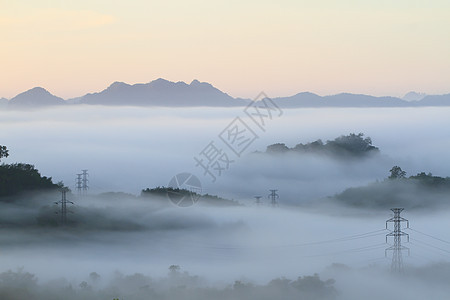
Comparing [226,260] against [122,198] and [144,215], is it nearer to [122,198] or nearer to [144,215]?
[144,215]

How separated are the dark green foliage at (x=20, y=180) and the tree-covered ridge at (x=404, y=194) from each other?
5658 centimetres

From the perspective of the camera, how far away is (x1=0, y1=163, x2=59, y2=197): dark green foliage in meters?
90.9

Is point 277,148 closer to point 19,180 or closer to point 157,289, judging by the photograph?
point 19,180

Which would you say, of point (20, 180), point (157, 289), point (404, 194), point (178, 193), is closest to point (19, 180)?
point (20, 180)

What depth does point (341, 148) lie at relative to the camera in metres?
192

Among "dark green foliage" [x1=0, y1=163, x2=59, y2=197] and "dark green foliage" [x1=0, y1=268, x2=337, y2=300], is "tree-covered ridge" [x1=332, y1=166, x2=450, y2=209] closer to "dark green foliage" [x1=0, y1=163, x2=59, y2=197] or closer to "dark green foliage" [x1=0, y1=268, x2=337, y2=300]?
"dark green foliage" [x1=0, y1=163, x2=59, y2=197]

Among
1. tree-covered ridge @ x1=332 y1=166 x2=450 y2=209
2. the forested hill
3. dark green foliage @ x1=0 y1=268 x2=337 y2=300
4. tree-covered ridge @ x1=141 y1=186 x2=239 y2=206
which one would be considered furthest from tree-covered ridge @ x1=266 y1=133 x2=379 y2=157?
dark green foliage @ x1=0 y1=268 x2=337 y2=300

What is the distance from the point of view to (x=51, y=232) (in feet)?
274

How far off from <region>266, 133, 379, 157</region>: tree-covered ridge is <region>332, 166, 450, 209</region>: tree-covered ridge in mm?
47880

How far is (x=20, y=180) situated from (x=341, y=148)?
111976 mm

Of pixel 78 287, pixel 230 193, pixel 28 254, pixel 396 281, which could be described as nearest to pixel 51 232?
pixel 28 254

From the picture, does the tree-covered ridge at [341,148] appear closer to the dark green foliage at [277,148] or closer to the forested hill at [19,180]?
the dark green foliage at [277,148]

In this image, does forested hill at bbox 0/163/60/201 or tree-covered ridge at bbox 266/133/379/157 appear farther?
tree-covered ridge at bbox 266/133/379/157

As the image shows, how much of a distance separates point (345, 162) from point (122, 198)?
8673 centimetres
